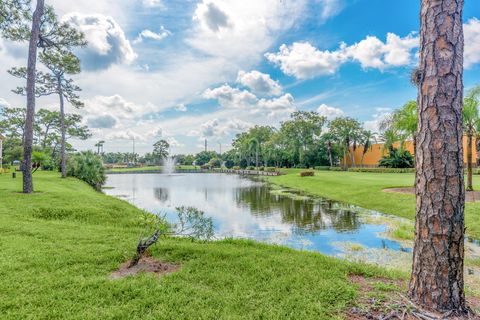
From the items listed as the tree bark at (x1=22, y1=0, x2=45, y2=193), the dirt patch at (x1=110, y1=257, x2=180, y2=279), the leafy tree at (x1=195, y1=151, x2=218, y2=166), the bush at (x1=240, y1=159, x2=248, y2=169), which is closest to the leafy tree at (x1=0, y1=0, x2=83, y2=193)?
the tree bark at (x1=22, y1=0, x2=45, y2=193)

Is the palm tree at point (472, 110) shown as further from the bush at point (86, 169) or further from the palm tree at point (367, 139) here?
the palm tree at point (367, 139)

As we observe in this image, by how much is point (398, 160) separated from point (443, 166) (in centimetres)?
3800

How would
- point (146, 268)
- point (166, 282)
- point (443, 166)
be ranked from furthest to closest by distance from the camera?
1. point (146, 268)
2. point (166, 282)
3. point (443, 166)

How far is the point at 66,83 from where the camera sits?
19.6m

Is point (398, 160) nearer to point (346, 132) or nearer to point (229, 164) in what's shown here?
point (346, 132)

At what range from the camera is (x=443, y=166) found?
273 centimetres

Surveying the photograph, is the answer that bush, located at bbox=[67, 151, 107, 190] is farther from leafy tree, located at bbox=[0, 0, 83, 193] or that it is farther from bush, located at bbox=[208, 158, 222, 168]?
bush, located at bbox=[208, 158, 222, 168]

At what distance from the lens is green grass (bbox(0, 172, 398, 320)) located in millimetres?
2811

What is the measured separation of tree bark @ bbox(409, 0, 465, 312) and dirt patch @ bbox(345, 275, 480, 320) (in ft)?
0.47

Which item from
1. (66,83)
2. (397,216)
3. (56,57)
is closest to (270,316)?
(397,216)

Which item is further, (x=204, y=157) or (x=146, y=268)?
(x=204, y=157)

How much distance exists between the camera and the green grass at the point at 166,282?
9.22ft

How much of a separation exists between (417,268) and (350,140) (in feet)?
146

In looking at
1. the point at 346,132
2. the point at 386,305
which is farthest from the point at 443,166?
the point at 346,132
